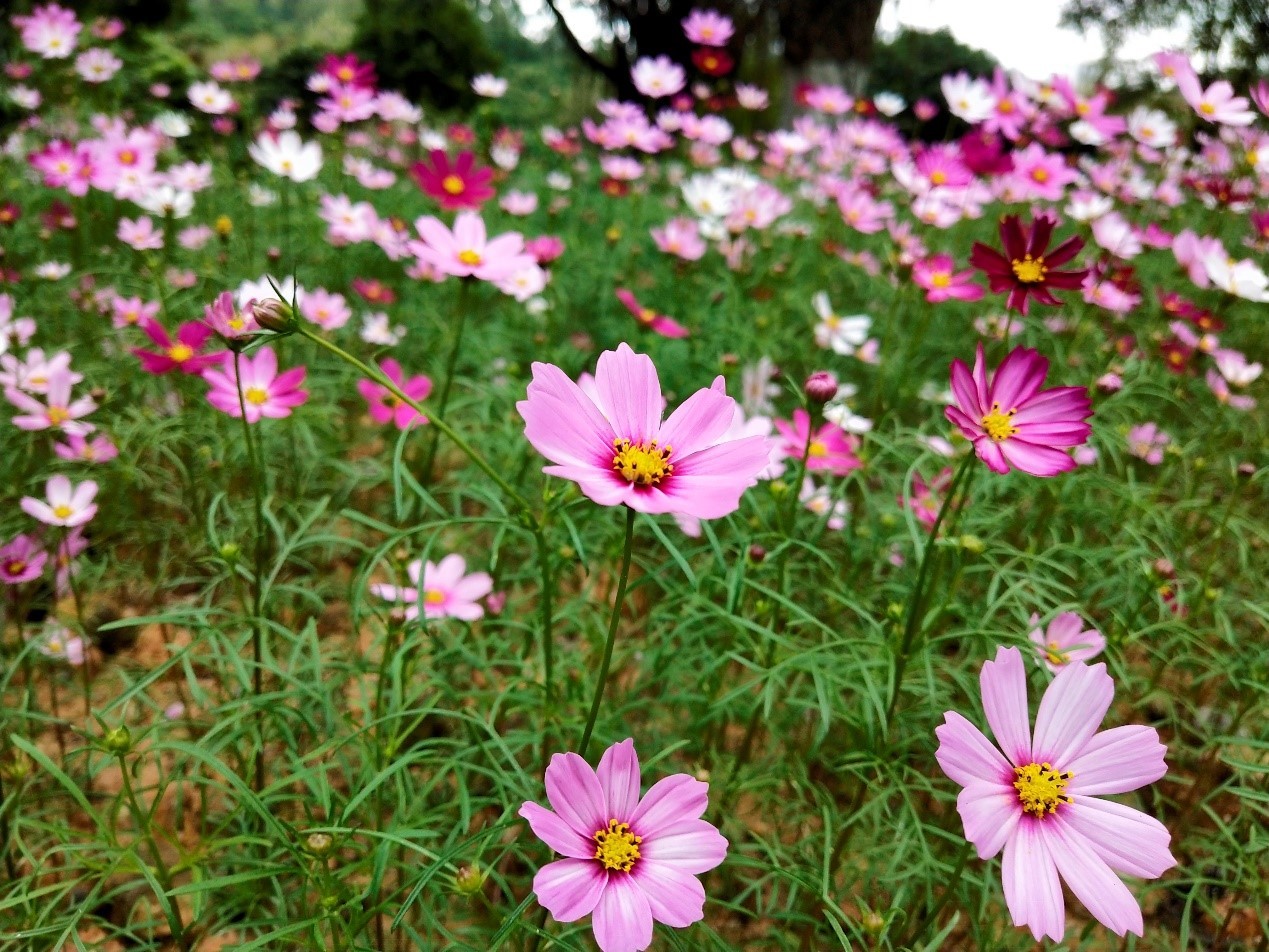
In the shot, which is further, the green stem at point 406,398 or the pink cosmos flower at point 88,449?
the pink cosmos flower at point 88,449

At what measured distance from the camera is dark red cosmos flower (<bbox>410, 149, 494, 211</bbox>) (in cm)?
132

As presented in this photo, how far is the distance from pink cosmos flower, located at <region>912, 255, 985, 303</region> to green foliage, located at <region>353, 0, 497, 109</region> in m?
5.67

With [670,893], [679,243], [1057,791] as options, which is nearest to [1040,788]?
[1057,791]

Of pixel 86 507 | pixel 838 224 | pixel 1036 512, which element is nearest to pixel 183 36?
pixel 838 224

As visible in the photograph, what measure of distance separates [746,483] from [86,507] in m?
1.13

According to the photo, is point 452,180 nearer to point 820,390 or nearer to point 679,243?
point 820,390

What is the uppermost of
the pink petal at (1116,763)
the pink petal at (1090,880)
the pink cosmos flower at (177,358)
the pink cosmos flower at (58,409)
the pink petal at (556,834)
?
the pink petal at (1116,763)

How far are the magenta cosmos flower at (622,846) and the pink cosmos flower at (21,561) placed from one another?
98 cm

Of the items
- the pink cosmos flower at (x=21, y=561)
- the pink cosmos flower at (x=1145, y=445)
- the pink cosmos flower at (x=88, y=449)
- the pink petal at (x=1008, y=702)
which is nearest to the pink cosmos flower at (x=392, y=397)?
the pink cosmos flower at (x=88, y=449)

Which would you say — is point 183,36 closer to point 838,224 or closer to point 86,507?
point 838,224

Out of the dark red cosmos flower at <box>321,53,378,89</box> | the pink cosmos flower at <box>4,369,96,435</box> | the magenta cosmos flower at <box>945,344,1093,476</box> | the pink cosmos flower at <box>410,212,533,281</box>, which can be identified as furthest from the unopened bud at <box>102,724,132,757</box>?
the dark red cosmos flower at <box>321,53,378,89</box>

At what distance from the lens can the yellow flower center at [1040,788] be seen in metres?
0.63

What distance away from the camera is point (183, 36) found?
699cm

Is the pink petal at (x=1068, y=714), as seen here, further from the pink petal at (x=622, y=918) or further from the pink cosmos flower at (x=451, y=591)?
the pink cosmos flower at (x=451, y=591)
